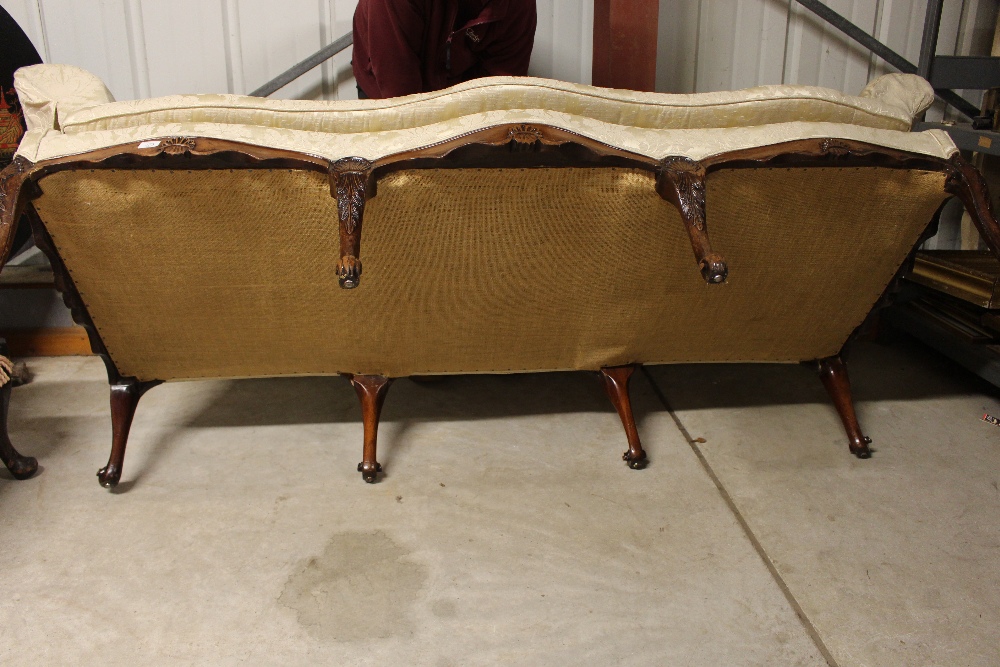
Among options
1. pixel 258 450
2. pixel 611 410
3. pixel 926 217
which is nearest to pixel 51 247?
pixel 258 450

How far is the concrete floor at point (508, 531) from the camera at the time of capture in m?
1.27

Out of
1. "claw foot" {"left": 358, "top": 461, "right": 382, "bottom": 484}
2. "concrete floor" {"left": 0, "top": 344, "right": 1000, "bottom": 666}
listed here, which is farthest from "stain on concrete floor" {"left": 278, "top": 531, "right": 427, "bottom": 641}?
"claw foot" {"left": 358, "top": 461, "right": 382, "bottom": 484}

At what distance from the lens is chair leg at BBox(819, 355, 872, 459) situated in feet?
6.05

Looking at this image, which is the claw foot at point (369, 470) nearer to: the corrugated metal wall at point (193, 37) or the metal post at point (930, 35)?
the corrugated metal wall at point (193, 37)

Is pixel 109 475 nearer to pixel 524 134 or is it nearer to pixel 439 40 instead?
pixel 524 134

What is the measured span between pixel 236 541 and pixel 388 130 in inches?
35.4

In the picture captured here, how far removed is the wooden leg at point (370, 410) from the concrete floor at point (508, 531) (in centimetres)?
5

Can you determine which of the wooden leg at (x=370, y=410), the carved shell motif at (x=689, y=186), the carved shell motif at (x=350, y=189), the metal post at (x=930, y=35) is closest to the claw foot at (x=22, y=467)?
the wooden leg at (x=370, y=410)

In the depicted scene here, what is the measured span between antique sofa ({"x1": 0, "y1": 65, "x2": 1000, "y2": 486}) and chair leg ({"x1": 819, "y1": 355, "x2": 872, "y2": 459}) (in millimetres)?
163

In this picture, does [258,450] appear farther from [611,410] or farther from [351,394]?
[611,410]

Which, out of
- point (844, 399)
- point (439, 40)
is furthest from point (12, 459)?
point (844, 399)

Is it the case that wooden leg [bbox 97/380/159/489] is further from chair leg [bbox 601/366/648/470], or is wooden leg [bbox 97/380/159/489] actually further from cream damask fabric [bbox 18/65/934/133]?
chair leg [bbox 601/366/648/470]

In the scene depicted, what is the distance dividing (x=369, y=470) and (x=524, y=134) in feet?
2.87

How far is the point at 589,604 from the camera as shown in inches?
52.9
